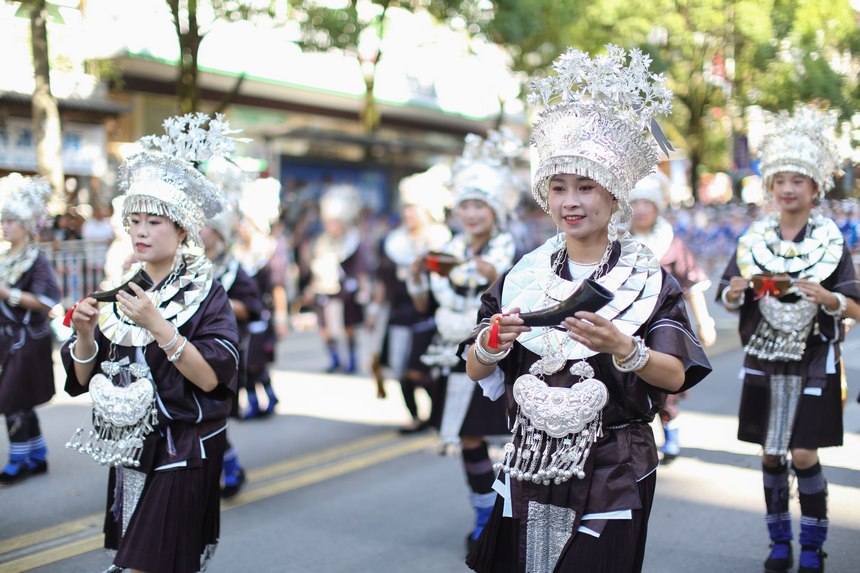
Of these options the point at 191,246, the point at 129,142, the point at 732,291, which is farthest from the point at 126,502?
the point at 129,142

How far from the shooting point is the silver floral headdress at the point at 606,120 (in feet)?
10.1

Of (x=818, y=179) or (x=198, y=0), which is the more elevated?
(x=198, y=0)

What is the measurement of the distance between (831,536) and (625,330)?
3.12 m

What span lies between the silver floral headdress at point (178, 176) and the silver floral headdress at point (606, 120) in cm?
155

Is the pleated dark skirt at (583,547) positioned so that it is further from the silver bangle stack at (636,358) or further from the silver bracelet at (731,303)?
the silver bracelet at (731,303)

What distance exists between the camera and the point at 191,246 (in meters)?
4.04

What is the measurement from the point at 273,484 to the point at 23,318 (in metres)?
2.12

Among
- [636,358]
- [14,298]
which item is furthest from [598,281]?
[14,298]

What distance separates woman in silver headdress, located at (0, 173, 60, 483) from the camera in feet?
20.2

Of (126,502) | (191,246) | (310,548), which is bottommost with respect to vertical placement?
(310,548)

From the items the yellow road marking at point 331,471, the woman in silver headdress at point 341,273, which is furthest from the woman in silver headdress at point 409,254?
the woman in silver headdress at point 341,273

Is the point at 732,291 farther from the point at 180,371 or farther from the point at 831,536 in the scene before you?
the point at 180,371

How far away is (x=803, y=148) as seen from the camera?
4.86 m

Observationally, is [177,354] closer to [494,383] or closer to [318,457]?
[494,383]
